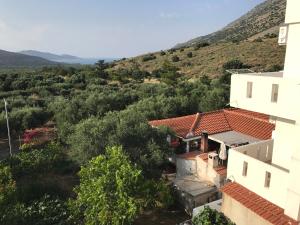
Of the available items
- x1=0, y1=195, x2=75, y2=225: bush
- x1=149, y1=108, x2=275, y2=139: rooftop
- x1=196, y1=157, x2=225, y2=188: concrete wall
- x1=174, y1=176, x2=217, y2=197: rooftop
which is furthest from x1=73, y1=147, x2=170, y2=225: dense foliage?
x1=149, y1=108, x2=275, y2=139: rooftop

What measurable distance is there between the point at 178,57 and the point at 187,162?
5542 cm

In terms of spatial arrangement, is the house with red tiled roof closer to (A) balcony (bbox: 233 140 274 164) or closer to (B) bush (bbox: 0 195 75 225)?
(A) balcony (bbox: 233 140 274 164)

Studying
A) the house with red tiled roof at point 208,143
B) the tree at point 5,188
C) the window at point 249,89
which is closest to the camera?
the window at point 249,89

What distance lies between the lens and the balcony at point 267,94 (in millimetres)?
9742

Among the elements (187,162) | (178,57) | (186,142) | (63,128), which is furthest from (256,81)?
(178,57)

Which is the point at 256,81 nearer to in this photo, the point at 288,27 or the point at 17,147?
the point at 288,27

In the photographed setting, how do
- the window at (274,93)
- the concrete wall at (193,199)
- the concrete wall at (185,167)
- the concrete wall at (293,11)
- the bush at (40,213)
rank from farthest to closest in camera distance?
the concrete wall at (185,167), the concrete wall at (193,199), the bush at (40,213), the window at (274,93), the concrete wall at (293,11)

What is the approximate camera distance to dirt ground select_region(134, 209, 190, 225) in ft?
49.4

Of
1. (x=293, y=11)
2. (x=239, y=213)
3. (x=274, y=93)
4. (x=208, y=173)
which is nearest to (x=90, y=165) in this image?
(x=208, y=173)

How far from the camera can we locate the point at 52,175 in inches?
779

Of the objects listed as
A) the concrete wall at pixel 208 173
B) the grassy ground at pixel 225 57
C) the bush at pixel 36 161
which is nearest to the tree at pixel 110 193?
the concrete wall at pixel 208 173

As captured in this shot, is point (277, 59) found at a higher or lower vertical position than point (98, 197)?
higher

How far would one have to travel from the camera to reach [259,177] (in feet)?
37.2

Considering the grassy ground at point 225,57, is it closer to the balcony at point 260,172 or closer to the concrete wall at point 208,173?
the concrete wall at point 208,173
